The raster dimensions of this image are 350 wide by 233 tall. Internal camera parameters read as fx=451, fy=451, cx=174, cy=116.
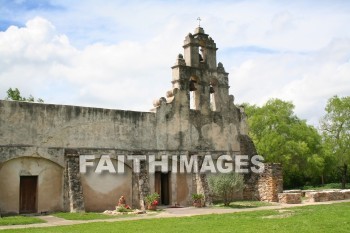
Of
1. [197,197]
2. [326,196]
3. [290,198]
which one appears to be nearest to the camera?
[197,197]

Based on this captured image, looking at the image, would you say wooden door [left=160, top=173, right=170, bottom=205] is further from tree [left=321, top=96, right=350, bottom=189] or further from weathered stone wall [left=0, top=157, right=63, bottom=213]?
tree [left=321, top=96, right=350, bottom=189]

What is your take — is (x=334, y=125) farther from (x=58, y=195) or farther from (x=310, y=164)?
(x=58, y=195)

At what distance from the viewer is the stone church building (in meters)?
19.0

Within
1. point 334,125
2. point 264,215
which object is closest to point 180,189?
point 264,215

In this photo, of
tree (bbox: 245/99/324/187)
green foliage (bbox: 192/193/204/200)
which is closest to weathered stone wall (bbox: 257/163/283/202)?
green foliage (bbox: 192/193/204/200)

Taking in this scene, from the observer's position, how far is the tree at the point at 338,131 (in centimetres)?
4162

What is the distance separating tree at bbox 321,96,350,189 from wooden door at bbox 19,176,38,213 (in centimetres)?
2926

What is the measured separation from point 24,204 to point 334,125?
31691mm

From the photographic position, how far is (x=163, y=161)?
22.8 meters

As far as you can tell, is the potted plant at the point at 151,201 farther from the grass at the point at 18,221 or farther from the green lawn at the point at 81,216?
the grass at the point at 18,221

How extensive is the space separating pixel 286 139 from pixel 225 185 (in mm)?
18424

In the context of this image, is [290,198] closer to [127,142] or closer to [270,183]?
[270,183]

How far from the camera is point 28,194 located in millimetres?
19281

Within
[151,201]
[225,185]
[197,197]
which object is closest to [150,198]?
[151,201]
